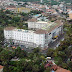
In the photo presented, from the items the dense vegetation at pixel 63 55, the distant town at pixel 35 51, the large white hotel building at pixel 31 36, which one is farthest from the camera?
the large white hotel building at pixel 31 36

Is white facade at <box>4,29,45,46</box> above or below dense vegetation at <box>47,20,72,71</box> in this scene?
above

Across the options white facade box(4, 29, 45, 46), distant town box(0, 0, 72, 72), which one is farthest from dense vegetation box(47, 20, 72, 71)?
white facade box(4, 29, 45, 46)

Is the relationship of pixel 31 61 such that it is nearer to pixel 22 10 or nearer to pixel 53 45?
pixel 53 45

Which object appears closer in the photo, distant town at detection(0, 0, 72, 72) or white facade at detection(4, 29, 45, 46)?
distant town at detection(0, 0, 72, 72)

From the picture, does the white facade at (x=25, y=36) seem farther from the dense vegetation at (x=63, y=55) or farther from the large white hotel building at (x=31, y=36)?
the dense vegetation at (x=63, y=55)

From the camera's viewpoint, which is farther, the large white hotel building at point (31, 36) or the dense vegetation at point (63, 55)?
the large white hotel building at point (31, 36)

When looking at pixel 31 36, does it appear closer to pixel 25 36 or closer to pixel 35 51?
pixel 25 36

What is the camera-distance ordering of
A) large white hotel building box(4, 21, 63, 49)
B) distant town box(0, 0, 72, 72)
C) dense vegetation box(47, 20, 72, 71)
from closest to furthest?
1. distant town box(0, 0, 72, 72)
2. dense vegetation box(47, 20, 72, 71)
3. large white hotel building box(4, 21, 63, 49)

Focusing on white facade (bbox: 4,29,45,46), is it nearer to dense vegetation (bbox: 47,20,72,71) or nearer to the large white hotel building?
the large white hotel building

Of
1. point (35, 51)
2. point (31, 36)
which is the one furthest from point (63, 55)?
point (31, 36)

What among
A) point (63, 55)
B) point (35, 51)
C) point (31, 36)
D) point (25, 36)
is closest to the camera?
point (63, 55)


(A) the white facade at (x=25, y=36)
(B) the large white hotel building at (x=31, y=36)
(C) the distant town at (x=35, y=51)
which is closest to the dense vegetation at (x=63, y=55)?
(C) the distant town at (x=35, y=51)
